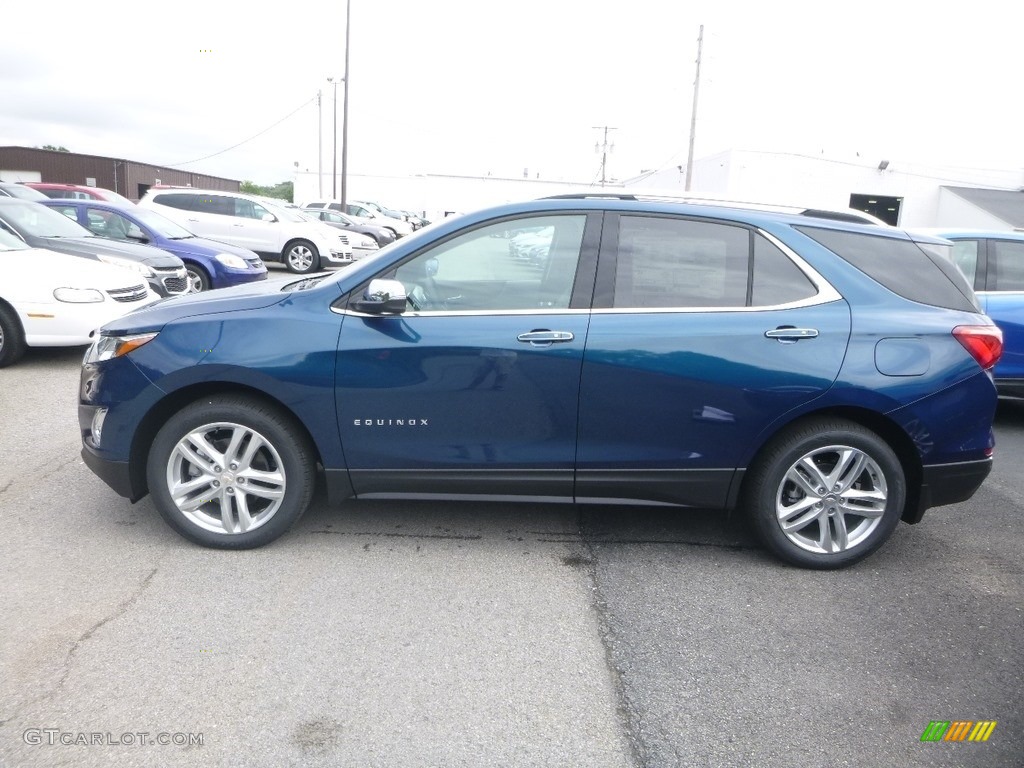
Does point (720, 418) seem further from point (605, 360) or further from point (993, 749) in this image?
point (993, 749)

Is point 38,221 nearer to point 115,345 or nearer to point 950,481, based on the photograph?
point 115,345

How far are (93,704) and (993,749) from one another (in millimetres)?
3083

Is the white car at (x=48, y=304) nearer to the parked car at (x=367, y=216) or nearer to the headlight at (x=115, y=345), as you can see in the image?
the headlight at (x=115, y=345)

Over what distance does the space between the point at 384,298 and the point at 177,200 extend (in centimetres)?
1642

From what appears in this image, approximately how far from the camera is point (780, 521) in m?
4.11

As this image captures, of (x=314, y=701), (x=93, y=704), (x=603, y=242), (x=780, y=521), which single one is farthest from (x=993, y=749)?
(x=93, y=704)

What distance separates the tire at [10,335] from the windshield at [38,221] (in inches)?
85.7

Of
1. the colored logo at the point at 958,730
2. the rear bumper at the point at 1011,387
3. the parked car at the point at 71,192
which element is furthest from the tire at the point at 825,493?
the parked car at the point at 71,192

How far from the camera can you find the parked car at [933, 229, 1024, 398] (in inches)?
280

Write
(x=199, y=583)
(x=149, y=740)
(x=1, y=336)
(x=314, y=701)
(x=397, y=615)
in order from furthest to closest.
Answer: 1. (x=1, y=336)
2. (x=199, y=583)
3. (x=397, y=615)
4. (x=314, y=701)
5. (x=149, y=740)

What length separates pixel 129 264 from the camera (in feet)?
32.8

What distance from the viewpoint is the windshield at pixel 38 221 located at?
979cm

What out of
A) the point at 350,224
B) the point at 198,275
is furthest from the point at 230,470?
the point at 350,224

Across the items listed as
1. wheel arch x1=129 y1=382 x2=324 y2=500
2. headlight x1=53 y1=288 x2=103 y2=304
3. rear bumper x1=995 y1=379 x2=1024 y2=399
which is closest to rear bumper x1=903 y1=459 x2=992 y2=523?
wheel arch x1=129 y1=382 x2=324 y2=500
